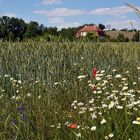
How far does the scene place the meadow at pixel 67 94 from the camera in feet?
10.3

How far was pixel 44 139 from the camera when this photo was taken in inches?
122

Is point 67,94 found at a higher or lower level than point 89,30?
lower

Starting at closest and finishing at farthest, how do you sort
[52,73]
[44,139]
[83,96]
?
[44,139]
[83,96]
[52,73]

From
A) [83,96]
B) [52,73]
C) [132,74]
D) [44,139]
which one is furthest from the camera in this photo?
[52,73]

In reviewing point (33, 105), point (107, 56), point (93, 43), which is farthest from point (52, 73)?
point (33, 105)

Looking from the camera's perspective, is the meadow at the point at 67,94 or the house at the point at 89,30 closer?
the meadow at the point at 67,94

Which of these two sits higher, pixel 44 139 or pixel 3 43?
pixel 3 43

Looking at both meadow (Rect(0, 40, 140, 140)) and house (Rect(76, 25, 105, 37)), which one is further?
house (Rect(76, 25, 105, 37))

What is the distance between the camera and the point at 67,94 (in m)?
5.18

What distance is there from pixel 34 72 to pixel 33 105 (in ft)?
12.1

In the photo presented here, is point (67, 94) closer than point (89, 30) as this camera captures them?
Yes

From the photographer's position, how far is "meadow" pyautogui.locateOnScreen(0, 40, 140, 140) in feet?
10.3

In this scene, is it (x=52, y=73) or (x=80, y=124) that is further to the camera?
(x=52, y=73)

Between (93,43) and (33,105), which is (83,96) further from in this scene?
(93,43)
